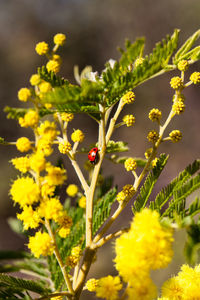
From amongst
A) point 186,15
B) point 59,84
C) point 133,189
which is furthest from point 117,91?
point 186,15

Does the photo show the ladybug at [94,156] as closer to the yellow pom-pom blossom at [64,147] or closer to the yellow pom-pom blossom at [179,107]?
the yellow pom-pom blossom at [64,147]

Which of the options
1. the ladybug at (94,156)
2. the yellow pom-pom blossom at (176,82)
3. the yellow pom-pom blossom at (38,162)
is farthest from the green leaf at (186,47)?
the yellow pom-pom blossom at (38,162)

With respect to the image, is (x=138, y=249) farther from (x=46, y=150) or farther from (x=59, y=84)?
(x=59, y=84)

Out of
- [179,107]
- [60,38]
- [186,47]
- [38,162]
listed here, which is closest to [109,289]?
[38,162]

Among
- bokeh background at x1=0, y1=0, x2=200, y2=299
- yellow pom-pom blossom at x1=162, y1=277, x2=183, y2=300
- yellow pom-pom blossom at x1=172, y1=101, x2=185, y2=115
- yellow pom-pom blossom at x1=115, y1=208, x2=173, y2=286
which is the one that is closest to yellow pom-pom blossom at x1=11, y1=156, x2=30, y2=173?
yellow pom-pom blossom at x1=115, y1=208, x2=173, y2=286

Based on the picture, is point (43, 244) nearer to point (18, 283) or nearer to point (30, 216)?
point (30, 216)

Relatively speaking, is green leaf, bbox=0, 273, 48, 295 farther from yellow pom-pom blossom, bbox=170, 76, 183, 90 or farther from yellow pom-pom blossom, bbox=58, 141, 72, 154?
yellow pom-pom blossom, bbox=170, 76, 183, 90
